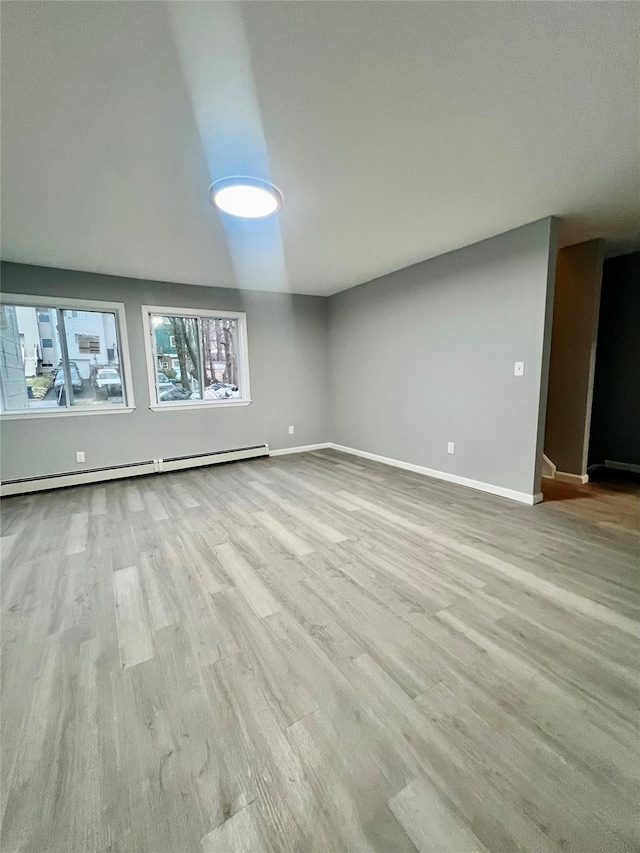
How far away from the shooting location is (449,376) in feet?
11.8

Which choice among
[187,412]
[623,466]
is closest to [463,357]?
[623,466]

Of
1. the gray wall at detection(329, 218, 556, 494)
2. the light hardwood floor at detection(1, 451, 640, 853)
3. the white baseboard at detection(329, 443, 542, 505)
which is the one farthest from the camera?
the white baseboard at detection(329, 443, 542, 505)

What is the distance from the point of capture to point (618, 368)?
13.2ft

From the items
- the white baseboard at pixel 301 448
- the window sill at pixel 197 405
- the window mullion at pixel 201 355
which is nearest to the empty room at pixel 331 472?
the window sill at pixel 197 405

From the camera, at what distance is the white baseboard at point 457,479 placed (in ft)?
9.97

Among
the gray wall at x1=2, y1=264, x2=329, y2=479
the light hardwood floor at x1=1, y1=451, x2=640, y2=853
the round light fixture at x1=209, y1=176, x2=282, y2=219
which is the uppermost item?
the round light fixture at x1=209, y1=176, x2=282, y2=219

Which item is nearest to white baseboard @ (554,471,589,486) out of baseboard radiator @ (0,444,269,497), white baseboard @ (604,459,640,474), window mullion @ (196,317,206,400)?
white baseboard @ (604,459,640,474)

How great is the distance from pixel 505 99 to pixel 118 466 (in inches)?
182

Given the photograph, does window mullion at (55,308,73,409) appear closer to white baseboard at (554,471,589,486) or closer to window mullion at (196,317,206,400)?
window mullion at (196,317,206,400)

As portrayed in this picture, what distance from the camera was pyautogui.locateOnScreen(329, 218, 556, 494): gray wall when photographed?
9.50 ft

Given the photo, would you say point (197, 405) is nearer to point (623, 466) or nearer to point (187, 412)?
point (187, 412)

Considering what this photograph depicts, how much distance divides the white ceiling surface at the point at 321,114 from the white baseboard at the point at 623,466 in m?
2.80

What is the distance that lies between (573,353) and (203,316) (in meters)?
4.44

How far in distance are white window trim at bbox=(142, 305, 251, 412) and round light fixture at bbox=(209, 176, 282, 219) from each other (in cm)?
224
